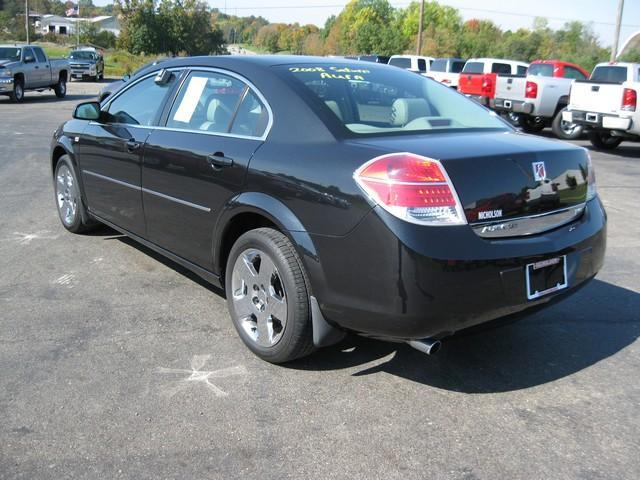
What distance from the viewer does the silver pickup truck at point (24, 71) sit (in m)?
20.6

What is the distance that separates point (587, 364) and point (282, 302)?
1779mm

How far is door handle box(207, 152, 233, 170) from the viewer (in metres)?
3.61

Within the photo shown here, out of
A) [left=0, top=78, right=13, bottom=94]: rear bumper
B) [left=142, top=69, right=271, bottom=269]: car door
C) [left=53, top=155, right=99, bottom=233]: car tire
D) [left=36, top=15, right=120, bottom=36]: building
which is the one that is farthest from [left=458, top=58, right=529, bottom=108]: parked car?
[left=36, top=15, right=120, bottom=36]: building

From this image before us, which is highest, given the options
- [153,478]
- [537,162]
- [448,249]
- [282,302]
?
[537,162]

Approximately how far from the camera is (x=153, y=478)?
2527 mm

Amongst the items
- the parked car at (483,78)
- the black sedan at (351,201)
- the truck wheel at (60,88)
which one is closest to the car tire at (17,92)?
the truck wheel at (60,88)

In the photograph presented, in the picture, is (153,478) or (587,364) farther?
(587,364)

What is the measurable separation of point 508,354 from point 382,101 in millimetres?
1664

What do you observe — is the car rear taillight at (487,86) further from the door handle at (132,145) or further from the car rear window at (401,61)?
the door handle at (132,145)

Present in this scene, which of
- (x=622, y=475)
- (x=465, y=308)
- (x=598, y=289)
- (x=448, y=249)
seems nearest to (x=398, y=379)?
(x=465, y=308)

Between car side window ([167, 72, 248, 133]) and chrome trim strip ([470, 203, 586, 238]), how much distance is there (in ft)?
5.54

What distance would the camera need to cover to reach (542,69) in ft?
61.8

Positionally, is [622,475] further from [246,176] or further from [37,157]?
[37,157]

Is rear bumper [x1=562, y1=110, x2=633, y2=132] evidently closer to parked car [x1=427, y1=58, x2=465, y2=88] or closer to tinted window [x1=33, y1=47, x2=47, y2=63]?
parked car [x1=427, y1=58, x2=465, y2=88]
